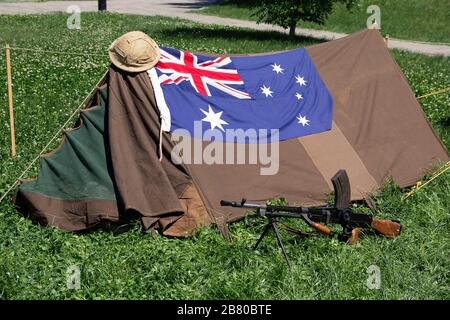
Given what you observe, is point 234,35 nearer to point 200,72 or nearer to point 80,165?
point 200,72

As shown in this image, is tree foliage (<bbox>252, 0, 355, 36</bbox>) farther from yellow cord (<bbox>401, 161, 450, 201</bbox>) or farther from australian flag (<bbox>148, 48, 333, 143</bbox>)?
yellow cord (<bbox>401, 161, 450, 201</bbox>)

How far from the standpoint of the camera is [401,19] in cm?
3331

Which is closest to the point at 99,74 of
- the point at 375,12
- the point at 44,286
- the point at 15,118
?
the point at 15,118

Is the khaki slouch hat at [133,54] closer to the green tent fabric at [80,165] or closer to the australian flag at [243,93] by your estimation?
the australian flag at [243,93]

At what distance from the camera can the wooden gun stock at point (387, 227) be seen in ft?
27.0

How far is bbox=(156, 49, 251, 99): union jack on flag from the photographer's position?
932 cm

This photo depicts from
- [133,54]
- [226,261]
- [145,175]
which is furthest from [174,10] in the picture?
[226,261]

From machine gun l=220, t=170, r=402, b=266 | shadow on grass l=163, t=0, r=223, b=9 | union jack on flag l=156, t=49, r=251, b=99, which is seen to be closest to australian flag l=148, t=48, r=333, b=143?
union jack on flag l=156, t=49, r=251, b=99

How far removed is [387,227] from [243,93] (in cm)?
276

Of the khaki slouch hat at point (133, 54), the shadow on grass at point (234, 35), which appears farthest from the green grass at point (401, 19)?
the khaki slouch hat at point (133, 54)

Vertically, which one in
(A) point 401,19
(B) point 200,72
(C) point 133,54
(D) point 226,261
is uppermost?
(C) point 133,54

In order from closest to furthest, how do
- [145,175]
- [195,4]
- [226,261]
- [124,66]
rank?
[226,261]
[145,175]
[124,66]
[195,4]

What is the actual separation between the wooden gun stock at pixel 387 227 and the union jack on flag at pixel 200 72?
261cm

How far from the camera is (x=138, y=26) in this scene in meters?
29.1
